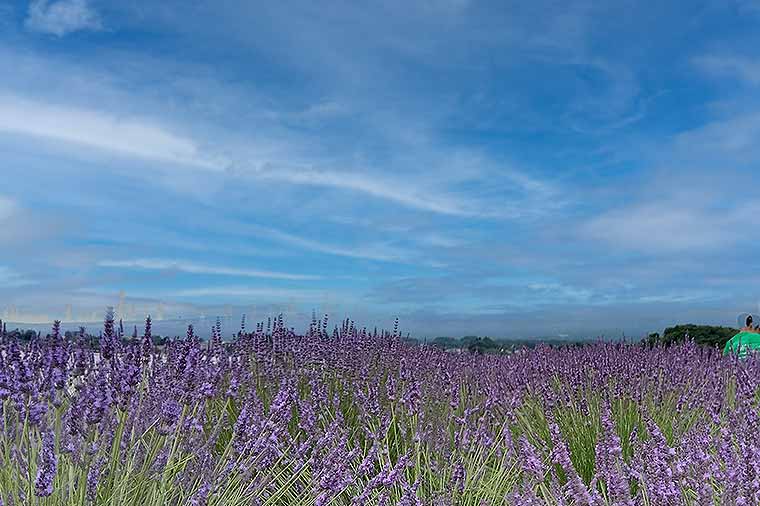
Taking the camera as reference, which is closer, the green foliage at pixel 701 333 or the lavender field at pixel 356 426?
the lavender field at pixel 356 426

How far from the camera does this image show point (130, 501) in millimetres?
2979

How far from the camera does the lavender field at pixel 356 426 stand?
283cm

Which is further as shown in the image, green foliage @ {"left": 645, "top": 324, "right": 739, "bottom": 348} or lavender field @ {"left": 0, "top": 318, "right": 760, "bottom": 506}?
green foliage @ {"left": 645, "top": 324, "right": 739, "bottom": 348}

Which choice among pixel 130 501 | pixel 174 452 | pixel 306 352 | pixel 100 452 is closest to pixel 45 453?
pixel 100 452

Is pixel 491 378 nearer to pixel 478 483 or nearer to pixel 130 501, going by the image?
pixel 478 483

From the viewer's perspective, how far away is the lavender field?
111 inches

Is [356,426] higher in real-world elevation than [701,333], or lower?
lower

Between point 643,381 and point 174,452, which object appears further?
point 643,381

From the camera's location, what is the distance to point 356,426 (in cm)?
486

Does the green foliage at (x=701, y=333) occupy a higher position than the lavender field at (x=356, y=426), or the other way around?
the green foliage at (x=701, y=333)

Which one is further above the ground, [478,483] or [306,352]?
[306,352]

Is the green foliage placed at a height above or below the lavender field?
above

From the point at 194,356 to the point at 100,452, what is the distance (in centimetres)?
61

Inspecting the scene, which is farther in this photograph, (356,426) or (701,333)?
(701,333)
